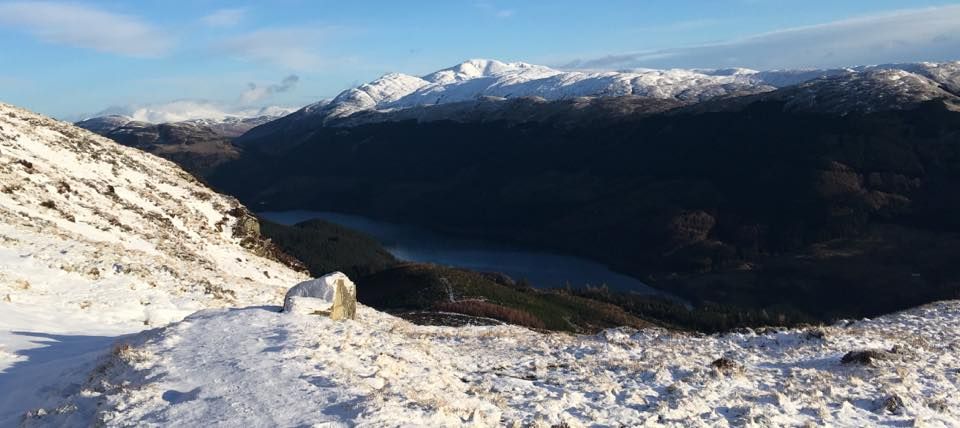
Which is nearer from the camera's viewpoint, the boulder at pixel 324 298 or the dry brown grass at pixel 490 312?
the boulder at pixel 324 298

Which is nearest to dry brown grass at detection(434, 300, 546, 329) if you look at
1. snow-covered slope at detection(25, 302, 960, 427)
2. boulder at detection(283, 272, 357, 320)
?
boulder at detection(283, 272, 357, 320)

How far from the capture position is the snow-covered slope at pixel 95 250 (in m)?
21.8

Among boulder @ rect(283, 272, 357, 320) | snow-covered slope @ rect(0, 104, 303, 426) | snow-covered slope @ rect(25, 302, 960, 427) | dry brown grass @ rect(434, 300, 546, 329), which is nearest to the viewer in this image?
snow-covered slope @ rect(25, 302, 960, 427)

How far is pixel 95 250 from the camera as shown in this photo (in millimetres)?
32438

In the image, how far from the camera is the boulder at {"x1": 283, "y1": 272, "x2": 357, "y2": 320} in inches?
874

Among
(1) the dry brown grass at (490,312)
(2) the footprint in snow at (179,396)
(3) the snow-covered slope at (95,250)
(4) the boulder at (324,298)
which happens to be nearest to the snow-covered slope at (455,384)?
(2) the footprint in snow at (179,396)

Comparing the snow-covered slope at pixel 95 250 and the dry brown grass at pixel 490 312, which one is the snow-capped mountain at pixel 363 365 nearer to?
the snow-covered slope at pixel 95 250

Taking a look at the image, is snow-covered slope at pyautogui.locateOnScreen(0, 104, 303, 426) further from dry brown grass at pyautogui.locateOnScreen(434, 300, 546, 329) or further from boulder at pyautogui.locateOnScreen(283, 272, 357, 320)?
dry brown grass at pyautogui.locateOnScreen(434, 300, 546, 329)


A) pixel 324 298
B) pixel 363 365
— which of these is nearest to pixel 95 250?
pixel 324 298

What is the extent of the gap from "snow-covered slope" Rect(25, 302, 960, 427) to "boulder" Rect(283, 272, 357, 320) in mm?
1160

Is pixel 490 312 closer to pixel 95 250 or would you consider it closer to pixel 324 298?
pixel 95 250

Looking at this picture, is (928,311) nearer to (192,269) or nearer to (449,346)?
(449,346)

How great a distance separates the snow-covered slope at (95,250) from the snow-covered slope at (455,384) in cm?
345

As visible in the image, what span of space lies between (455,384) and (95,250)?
23795 millimetres
